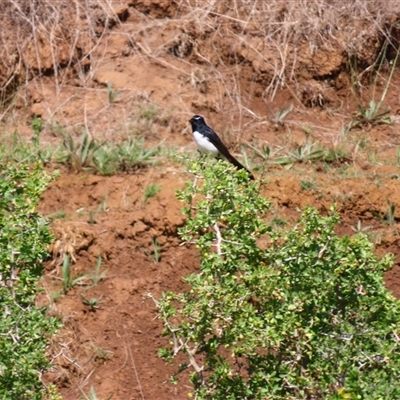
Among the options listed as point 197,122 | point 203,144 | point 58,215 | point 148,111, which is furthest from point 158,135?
point 58,215

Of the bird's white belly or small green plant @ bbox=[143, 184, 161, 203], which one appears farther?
the bird's white belly

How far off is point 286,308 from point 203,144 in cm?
327

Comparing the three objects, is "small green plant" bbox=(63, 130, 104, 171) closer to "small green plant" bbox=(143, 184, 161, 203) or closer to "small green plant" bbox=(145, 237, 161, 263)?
"small green plant" bbox=(143, 184, 161, 203)

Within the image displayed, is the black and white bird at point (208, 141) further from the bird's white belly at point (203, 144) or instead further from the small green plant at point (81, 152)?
the small green plant at point (81, 152)

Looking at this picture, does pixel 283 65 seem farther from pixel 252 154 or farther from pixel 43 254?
pixel 43 254

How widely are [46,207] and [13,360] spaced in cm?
292

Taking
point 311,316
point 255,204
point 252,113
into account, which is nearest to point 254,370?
point 311,316

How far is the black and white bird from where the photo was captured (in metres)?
8.01

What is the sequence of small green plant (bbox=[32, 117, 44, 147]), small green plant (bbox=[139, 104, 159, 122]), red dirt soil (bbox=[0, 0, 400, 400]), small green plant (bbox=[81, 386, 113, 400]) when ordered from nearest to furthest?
1. small green plant (bbox=[81, 386, 113, 400])
2. red dirt soil (bbox=[0, 0, 400, 400])
3. small green plant (bbox=[32, 117, 44, 147])
4. small green plant (bbox=[139, 104, 159, 122])

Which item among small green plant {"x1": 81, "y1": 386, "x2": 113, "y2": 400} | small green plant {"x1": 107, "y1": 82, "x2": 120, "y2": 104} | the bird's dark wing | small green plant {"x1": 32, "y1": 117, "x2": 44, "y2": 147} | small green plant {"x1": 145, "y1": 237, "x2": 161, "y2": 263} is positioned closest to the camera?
small green plant {"x1": 81, "y1": 386, "x2": 113, "y2": 400}

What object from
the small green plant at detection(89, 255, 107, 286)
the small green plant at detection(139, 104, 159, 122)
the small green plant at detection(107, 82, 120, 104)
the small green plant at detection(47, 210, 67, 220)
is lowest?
the small green plant at detection(89, 255, 107, 286)

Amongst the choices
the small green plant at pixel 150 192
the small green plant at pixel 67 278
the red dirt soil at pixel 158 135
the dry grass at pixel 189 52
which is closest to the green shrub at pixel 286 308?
the red dirt soil at pixel 158 135

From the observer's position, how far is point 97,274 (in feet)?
23.8

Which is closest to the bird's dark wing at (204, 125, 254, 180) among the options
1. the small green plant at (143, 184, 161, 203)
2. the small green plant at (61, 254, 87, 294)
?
the small green plant at (143, 184, 161, 203)
